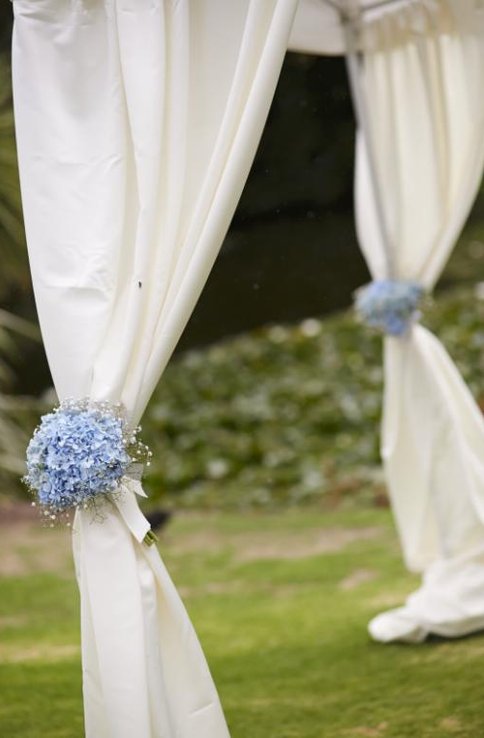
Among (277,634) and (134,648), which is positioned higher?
(277,634)

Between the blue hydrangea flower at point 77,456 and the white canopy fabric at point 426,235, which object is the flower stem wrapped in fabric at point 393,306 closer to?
the white canopy fabric at point 426,235

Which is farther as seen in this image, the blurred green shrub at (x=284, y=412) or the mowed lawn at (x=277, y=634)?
the blurred green shrub at (x=284, y=412)

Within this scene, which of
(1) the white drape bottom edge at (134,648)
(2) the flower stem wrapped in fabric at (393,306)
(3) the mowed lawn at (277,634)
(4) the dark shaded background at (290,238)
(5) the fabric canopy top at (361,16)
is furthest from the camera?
(4) the dark shaded background at (290,238)

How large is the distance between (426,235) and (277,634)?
68.1 inches

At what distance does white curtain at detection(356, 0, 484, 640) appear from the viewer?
4047mm

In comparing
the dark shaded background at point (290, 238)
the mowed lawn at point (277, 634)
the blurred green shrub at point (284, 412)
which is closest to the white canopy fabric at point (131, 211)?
the mowed lawn at point (277, 634)

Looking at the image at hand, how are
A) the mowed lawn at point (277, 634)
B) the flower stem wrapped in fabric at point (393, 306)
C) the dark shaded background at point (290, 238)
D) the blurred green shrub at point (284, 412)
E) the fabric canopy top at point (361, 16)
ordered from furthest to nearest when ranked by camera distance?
the dark shaded background at point (290, 238)
the blurred green shrub at point (284, 412)
the flower stem wrapped in fabric at point (393, 306)
the fabric canopy top at point (361, 16)
the mowed lawn at point (277, 634)

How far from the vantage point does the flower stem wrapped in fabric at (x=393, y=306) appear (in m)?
4.11

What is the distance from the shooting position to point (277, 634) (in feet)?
15.2

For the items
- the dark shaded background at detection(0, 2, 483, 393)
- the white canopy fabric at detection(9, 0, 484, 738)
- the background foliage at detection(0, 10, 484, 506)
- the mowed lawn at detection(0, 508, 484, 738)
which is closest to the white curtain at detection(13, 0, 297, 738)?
the white canopy fabric at detection(9, 0, 484, 738)

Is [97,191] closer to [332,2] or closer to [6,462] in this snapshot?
[332,2]

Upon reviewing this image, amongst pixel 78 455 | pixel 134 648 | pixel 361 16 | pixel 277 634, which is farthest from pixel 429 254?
pixel 134 648

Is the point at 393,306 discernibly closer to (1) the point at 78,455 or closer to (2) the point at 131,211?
(2) the point at 131,211

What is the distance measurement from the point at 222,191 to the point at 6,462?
476 centimetres
